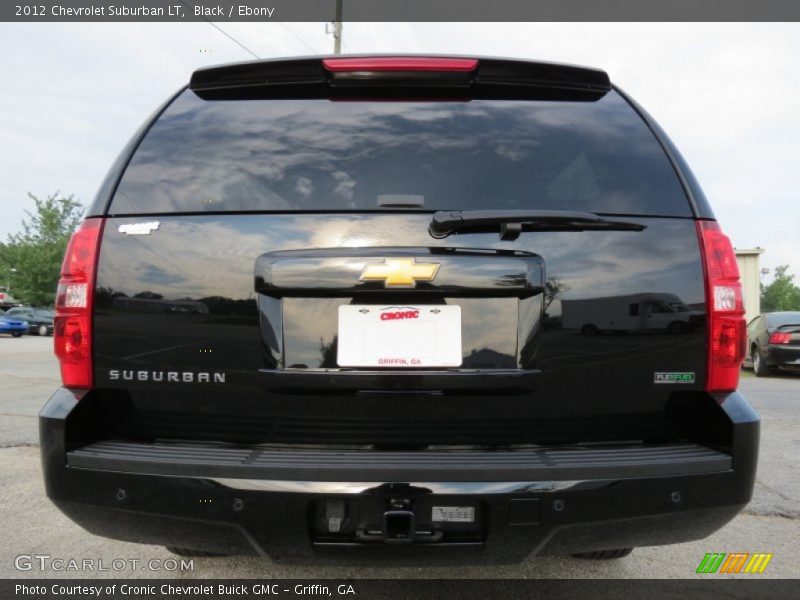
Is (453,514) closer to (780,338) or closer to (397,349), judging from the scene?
(397,349)

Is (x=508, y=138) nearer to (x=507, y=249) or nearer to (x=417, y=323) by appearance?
(x=507, y=249)

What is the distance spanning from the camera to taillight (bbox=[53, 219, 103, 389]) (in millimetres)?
1709

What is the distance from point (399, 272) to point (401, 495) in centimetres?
62

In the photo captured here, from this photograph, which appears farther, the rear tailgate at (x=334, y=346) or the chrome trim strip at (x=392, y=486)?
the rear tailgate at (x=334, y=346)

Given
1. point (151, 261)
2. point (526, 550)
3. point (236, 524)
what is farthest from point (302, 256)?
point (526, 550)

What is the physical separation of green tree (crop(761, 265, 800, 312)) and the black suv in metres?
84.9

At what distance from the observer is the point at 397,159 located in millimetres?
1779

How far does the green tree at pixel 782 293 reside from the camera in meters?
72.6

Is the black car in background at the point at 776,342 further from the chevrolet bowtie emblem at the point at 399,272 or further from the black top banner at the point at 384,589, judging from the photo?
the chevrolet bowtie emblem at the point at 399,272

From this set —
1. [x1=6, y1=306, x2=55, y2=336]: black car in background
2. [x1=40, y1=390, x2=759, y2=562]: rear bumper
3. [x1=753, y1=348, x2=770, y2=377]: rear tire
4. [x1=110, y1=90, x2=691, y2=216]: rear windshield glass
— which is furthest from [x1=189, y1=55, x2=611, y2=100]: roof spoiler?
[x1=6, y1=306, x2=55, y2=336]: black car in background

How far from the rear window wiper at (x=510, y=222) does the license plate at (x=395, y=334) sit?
24 cm

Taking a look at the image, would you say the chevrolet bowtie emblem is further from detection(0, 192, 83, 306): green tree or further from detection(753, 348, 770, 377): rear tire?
detection(0, 192, 83, 306): green tree

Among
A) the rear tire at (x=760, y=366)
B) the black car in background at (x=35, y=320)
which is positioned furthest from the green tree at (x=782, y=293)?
the black car in background at (x=35, y=320)

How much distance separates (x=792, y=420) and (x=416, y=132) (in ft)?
20.9
